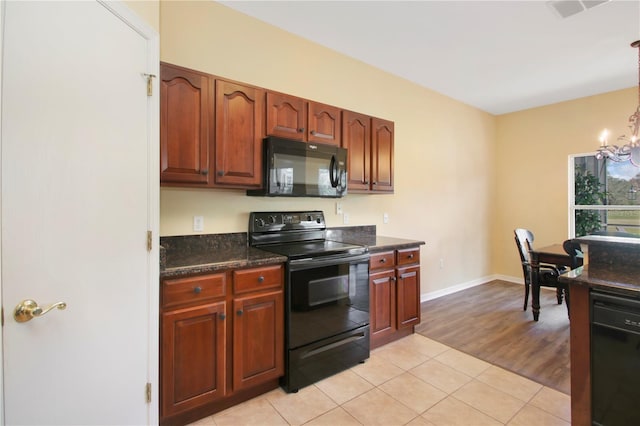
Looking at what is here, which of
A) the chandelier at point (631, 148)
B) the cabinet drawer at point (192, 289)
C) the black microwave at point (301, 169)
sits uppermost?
the chandelier at point (631, 148)

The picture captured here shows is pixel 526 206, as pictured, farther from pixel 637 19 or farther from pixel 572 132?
pixel 637 19

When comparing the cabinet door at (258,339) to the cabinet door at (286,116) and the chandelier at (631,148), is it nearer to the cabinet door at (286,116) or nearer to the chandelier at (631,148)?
the cabinet door at (286,116)

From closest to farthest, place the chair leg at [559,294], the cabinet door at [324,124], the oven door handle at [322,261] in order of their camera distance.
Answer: the oven door handle at [322,261] → the cabinet door at [324,124] → the chair leg at [559,294]

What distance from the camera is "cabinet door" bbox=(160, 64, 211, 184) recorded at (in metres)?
1.88

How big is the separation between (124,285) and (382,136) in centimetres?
262

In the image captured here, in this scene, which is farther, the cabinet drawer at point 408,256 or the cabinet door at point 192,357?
the cabinet drawer at point 408,256

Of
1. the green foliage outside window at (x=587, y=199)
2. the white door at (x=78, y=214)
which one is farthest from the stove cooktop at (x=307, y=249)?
the green foliage outside window at (x=587, y=199)

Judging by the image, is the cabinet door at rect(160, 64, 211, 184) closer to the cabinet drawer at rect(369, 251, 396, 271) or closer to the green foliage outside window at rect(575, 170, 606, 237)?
the cabinet drawer at rect(369, 251, 396, 271)

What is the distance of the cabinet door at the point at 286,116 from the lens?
7.69 ft

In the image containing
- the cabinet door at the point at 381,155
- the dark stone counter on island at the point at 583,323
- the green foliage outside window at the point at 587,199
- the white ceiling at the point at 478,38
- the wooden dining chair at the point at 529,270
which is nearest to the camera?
the dark stone counter on island at the point at 583,323

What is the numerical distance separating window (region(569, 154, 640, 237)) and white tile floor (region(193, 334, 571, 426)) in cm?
308

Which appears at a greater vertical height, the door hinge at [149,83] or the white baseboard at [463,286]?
the door hinge at [149,83]

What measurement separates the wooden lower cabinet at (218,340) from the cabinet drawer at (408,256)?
1.31 m

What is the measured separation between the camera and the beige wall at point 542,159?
14.0 ft
